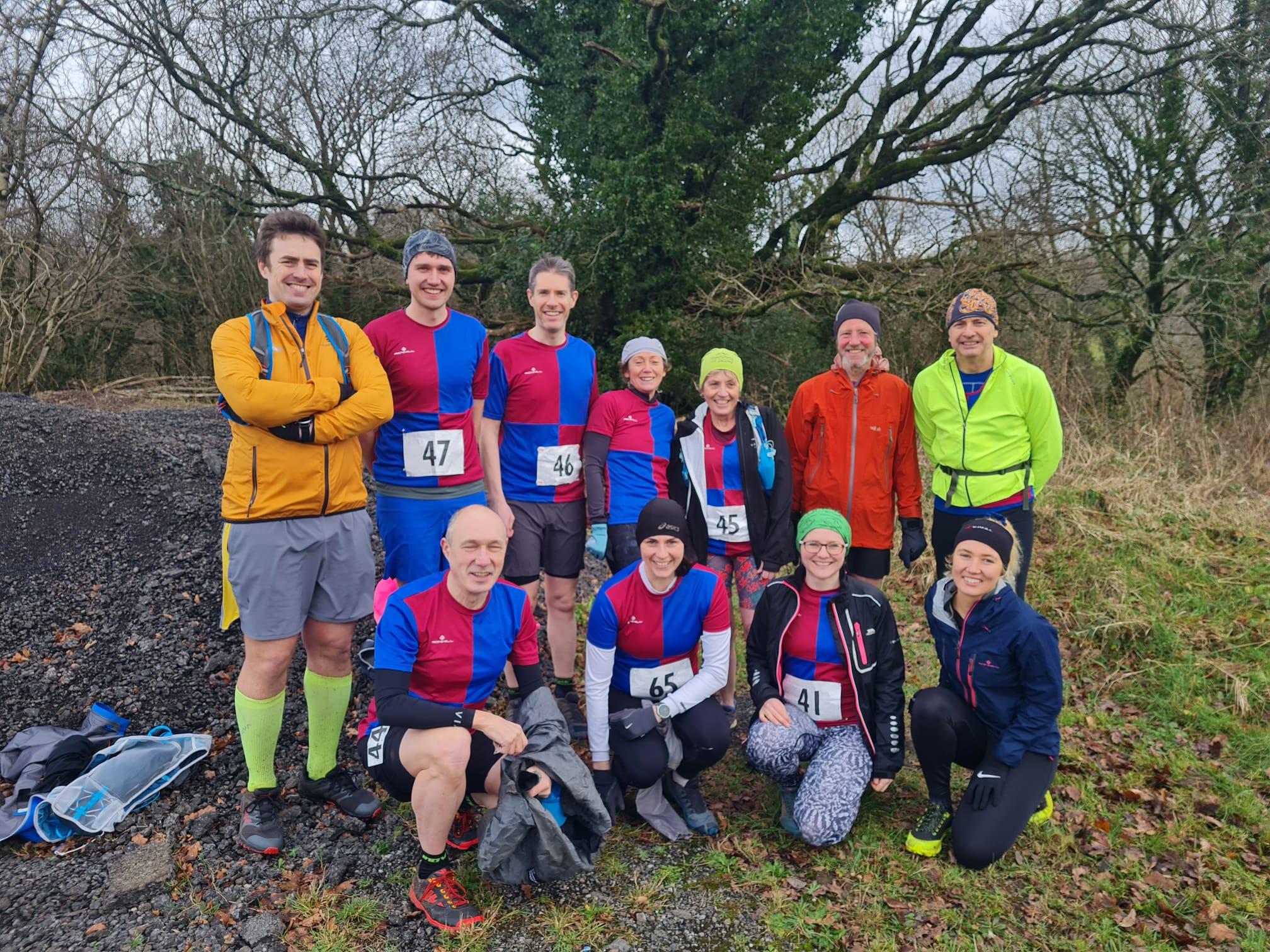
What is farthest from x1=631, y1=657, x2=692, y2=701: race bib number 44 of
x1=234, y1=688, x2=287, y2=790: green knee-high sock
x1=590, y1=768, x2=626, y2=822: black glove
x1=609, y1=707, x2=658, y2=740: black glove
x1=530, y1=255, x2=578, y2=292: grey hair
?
x1=530, y1=255, x2=578, y2=292: grey hair

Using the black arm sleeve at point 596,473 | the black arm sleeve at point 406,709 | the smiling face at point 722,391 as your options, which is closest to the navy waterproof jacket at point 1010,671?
the smiling face at point 722,391

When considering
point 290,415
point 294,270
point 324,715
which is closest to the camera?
point 290,415

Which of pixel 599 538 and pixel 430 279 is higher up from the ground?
pixel 430 279

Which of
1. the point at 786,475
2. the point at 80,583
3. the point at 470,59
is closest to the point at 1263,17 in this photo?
the point at 786,475

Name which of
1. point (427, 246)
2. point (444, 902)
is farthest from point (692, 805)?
point (427, 246)

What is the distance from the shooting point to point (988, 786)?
3.07 meters

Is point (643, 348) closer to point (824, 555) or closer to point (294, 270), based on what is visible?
point (824, 555)

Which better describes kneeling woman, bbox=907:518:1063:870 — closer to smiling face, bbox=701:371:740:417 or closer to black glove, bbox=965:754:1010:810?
black glove, bbox=965:754:1010:810

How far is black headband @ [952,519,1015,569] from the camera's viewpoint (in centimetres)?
302

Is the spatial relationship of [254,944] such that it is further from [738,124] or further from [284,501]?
[738,124]

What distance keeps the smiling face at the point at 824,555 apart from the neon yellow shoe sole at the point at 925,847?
106 centimetres

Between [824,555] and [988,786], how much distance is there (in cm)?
111

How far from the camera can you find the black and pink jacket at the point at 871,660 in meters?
3.17

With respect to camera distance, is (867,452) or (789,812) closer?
(789,812)
